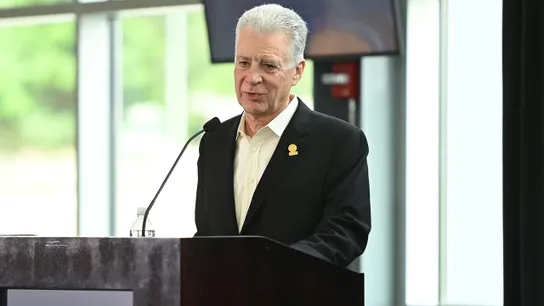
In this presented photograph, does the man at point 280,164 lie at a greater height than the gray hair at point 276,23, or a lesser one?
lesser

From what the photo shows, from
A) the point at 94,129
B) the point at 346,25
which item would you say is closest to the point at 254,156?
the point at 346,25

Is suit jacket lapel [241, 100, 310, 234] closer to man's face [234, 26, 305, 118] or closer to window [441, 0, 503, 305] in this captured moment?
man's face [234, 26, 305, 118]

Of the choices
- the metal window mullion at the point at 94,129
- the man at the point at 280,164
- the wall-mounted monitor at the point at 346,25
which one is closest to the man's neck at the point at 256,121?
the man at the point at 280,164

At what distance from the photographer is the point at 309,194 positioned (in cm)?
212

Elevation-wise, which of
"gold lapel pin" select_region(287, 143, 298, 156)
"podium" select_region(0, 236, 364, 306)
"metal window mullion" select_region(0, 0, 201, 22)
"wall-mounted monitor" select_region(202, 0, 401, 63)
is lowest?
"podium" select_region(0, 236, 364, 306)

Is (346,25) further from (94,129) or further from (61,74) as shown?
(61,74)

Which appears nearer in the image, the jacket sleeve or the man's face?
the jacket sleeve

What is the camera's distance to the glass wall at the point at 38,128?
223 inches

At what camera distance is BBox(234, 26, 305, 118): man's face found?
2158mm

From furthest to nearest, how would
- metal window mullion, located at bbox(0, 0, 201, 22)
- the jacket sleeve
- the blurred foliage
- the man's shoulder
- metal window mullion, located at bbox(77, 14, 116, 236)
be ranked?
1. metal window mullion, located at bbox(77, 14, 116, 236)
2. the blurred foliage
3. metal window mullion, located at bbox(0, 0, 201, 22)
4. the man's shoulder
5. the jacket sleeve

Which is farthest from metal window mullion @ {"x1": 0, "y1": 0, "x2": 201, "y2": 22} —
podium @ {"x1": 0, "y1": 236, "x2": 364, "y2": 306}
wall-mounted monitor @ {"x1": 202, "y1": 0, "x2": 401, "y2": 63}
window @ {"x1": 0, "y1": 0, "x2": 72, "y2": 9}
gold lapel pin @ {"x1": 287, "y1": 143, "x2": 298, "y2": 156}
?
podium @ {"x1": 0, "y1": 236, "x2": 364, "y2": 306}

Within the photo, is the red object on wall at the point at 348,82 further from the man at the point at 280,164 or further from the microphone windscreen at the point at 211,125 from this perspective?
the microphone windscreen at the point at 211,125

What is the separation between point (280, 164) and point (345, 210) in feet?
0.64

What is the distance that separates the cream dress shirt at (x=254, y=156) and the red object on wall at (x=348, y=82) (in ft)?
7.62
